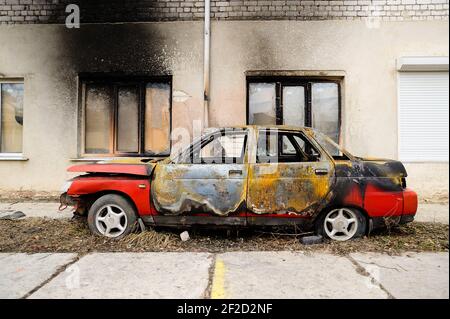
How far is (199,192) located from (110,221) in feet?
4.07

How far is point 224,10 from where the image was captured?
6.88m

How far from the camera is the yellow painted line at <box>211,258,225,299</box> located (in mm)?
2494

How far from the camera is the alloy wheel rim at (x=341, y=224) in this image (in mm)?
3865

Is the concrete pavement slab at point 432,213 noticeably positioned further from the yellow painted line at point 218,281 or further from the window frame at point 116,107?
the window frame at point 116,107

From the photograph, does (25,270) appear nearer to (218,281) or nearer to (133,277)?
(133,277)

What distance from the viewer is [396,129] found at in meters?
6.73

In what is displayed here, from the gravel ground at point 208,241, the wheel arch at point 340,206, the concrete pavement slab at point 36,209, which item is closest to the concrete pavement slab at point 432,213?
the gravel ground at point 208,241

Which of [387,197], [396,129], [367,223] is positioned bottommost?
[367,223]

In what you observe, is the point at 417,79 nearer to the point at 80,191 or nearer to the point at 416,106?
the point at 416,106

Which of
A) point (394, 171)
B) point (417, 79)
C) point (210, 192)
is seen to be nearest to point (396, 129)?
point (417, 79)

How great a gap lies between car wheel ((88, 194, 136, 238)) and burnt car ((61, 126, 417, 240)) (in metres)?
0.01

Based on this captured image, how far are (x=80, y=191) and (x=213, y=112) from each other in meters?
3.58

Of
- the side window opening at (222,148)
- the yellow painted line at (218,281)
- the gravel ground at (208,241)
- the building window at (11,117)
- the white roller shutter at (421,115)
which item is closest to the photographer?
the yellow painted line at (218,281)

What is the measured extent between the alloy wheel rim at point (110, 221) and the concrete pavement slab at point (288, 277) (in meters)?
1.44
